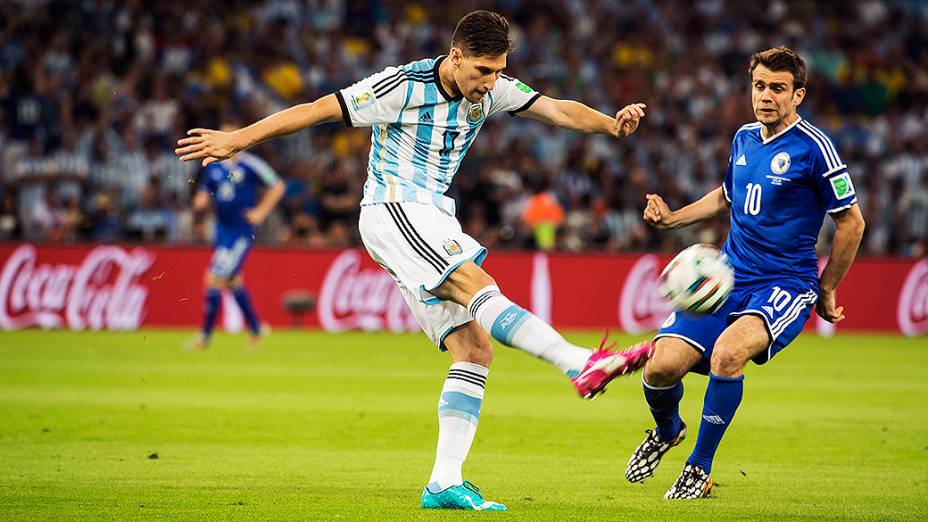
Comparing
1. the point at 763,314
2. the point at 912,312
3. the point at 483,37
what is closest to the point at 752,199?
the point at 763,314

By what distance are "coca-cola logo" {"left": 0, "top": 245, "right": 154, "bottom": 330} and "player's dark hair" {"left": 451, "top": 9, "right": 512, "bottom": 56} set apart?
46.1 feet

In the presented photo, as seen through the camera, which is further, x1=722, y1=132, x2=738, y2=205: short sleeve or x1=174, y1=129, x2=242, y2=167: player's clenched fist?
x1=722, y1=132, x2=738, y2=205: short sleeve

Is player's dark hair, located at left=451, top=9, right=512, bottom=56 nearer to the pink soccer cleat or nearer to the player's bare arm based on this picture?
the pink soccer cleat

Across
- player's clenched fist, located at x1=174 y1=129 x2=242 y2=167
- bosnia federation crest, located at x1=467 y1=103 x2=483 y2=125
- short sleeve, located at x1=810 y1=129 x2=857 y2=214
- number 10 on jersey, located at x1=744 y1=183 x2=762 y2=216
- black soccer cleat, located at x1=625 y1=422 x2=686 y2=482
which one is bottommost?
black soccer cleat, located at x1=625 y1=422 x2=686 y2=482

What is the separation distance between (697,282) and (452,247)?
1355 mm

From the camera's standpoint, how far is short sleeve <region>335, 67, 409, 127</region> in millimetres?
6645

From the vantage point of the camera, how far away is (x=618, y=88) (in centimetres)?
2545

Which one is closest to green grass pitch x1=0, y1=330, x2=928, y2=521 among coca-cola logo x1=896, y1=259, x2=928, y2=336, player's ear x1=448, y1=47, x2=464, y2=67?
player's ear x1=448, y1=47, x2=464, y2=67

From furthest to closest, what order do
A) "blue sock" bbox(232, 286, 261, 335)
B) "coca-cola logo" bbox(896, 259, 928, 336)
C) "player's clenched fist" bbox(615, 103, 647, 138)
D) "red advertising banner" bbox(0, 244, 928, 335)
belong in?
"coca-cola logo" bbox(896, 259, 928, 336)
"red advertising banner" bbox(0, 244, 928, 335)
"blue sock" bbox(232, 286, 261, 335)
"player's clenched fist" bbox(615, 103, 647, 138)

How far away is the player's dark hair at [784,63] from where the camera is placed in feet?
23.9

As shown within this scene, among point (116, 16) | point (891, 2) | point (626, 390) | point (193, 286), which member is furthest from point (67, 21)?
point (891, 2)

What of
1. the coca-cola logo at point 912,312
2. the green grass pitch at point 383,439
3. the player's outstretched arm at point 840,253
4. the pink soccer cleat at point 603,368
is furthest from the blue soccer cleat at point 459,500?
the coca-cola logo at point 912,312

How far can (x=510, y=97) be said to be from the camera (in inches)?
282

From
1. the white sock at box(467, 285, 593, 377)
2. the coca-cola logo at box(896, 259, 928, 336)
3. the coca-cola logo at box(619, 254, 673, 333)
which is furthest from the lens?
the coca-cola logo at box(896, 259, 928, 336)
